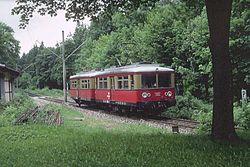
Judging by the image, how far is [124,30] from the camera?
48.5 metres

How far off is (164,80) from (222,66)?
1329cm

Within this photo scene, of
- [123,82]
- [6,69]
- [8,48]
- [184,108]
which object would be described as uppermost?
[8,48]

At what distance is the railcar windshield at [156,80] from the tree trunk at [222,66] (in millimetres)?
12465

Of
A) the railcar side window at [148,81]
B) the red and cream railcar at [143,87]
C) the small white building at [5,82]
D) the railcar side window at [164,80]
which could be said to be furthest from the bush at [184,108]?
the small white building at [5,82]

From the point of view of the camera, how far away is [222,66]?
10.3 metres

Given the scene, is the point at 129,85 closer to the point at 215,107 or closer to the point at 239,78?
the point at 239,78

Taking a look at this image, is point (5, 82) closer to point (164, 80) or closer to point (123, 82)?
point (123, 82)

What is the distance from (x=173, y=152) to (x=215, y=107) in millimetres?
2021

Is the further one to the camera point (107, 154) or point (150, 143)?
point (150, 143)

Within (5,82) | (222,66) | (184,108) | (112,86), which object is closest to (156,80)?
(184,108)

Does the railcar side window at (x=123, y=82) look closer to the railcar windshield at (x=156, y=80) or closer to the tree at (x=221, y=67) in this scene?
the railcar windshield at (x=156, y=80)

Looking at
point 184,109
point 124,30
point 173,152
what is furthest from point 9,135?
point 124,30

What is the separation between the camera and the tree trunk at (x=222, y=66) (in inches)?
404

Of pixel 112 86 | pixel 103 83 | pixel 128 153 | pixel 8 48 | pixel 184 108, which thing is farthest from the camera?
pixel 8 48
